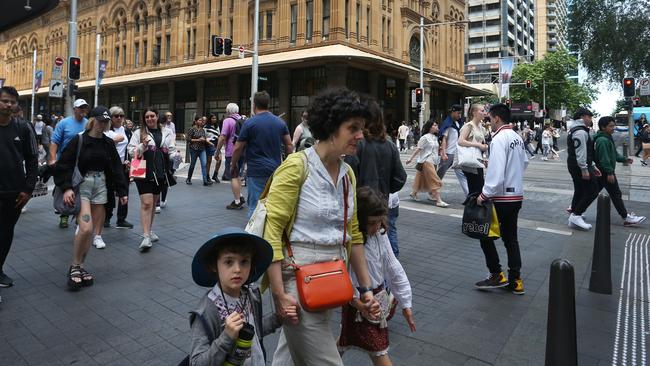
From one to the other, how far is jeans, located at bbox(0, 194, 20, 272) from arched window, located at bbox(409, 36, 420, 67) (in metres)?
36.9

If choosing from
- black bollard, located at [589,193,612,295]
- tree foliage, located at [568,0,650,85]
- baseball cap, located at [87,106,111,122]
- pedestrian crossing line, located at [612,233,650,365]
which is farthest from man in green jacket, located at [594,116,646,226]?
tree foliage, located at [568,0,650,85]

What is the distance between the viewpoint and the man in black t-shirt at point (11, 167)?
176 inches

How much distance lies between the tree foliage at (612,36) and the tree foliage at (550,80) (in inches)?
1095

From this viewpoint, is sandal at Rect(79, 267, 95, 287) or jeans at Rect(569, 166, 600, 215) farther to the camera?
jeans at Rect(569, 166, 600, 215)

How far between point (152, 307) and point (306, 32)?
30468 mm

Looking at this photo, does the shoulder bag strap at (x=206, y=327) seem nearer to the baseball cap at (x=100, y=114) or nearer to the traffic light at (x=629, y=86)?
the baseball cap at (x=100, y=114)

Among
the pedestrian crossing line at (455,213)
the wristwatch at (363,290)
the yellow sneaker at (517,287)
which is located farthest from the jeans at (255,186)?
the pedestrian crossing line at (455,213)

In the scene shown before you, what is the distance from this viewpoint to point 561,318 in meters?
2.25

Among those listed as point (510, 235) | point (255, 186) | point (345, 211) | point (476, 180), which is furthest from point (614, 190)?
point (345, 211)

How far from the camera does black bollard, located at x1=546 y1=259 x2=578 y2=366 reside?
2205 millimetres

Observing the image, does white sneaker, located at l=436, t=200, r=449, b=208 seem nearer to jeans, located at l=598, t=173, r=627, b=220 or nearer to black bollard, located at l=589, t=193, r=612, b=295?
jeans, located at l=598, t=173, r=627, b=220

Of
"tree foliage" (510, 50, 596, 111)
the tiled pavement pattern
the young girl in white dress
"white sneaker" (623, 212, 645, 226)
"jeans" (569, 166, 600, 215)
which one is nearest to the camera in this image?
the young girl in white dress

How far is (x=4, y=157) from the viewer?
14.7ft

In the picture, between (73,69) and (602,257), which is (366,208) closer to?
(602,257)
